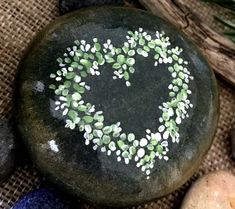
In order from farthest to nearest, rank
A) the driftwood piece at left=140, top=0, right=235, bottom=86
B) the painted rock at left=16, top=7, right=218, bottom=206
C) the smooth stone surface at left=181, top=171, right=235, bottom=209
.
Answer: the driftwood piece at left=140, top=0, right=235, bottom=86
the smooth stone surface at left=181, top=171, right=235, bottom=209
the painted rock at left=16, top=7, right=218, bottom=206

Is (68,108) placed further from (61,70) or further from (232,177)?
(232,177)

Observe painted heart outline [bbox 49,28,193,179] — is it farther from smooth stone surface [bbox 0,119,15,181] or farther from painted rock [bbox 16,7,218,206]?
smooth stone surface [bbox 0,119,15,181]

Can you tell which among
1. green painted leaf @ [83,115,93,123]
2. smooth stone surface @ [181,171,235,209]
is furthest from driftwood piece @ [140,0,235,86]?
green painted leaf @ [83,115,93,123]

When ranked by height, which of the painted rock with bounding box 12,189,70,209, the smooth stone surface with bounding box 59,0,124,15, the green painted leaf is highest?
the smooth stone surface with bounding box 59,0,124,15

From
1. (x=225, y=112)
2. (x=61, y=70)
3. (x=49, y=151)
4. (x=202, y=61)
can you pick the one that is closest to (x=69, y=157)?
(x=49, y=151)

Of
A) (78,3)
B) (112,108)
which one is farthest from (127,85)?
(78,3)

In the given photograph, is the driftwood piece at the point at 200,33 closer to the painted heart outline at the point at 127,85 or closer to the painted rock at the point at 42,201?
the painted heart outline at the point at 127,85

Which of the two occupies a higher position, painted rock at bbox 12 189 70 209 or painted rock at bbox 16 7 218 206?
painted rock at bbox 16 7 218 206
